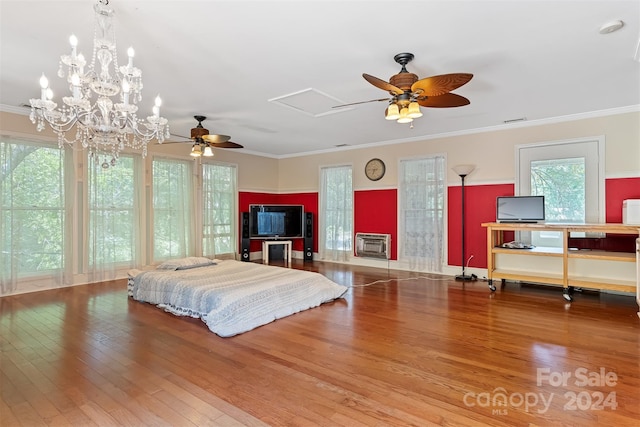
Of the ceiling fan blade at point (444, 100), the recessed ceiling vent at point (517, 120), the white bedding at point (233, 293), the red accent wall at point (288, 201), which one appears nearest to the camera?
the ceiling fan blade at point (444, 100)

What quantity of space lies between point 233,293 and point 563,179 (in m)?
4.85

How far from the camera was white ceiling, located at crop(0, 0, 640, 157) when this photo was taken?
230 cm

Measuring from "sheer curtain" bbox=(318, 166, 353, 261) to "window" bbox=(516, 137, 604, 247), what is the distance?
318cm

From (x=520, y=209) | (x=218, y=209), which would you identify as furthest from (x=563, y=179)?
(x=218, y=209)

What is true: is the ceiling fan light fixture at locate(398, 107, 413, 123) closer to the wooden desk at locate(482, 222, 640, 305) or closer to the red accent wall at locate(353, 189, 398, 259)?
the wooden desk at locate(482, 222, 640, 305)

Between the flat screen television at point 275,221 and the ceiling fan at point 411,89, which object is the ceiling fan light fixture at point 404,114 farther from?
the flat screen television at point 275,221

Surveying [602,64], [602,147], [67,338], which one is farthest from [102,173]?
[602,147]

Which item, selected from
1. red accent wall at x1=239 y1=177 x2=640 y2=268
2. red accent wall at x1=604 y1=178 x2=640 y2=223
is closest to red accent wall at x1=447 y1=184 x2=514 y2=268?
red accent wall at x1=239 y1=177 x2=640 y2=268

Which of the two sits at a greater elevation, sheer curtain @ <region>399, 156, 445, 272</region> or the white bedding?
sheer curtain @ <region>399, 156, 445, 272</region>

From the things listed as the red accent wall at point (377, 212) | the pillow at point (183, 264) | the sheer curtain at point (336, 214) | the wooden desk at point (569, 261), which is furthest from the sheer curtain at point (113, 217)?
the wooden desk at point (569, 261)

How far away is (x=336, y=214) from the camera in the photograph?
7344 millimetres

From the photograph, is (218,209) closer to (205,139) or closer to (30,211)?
(205,139)

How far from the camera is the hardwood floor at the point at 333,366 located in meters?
1.86

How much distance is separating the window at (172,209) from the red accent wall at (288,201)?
1.31 metres
